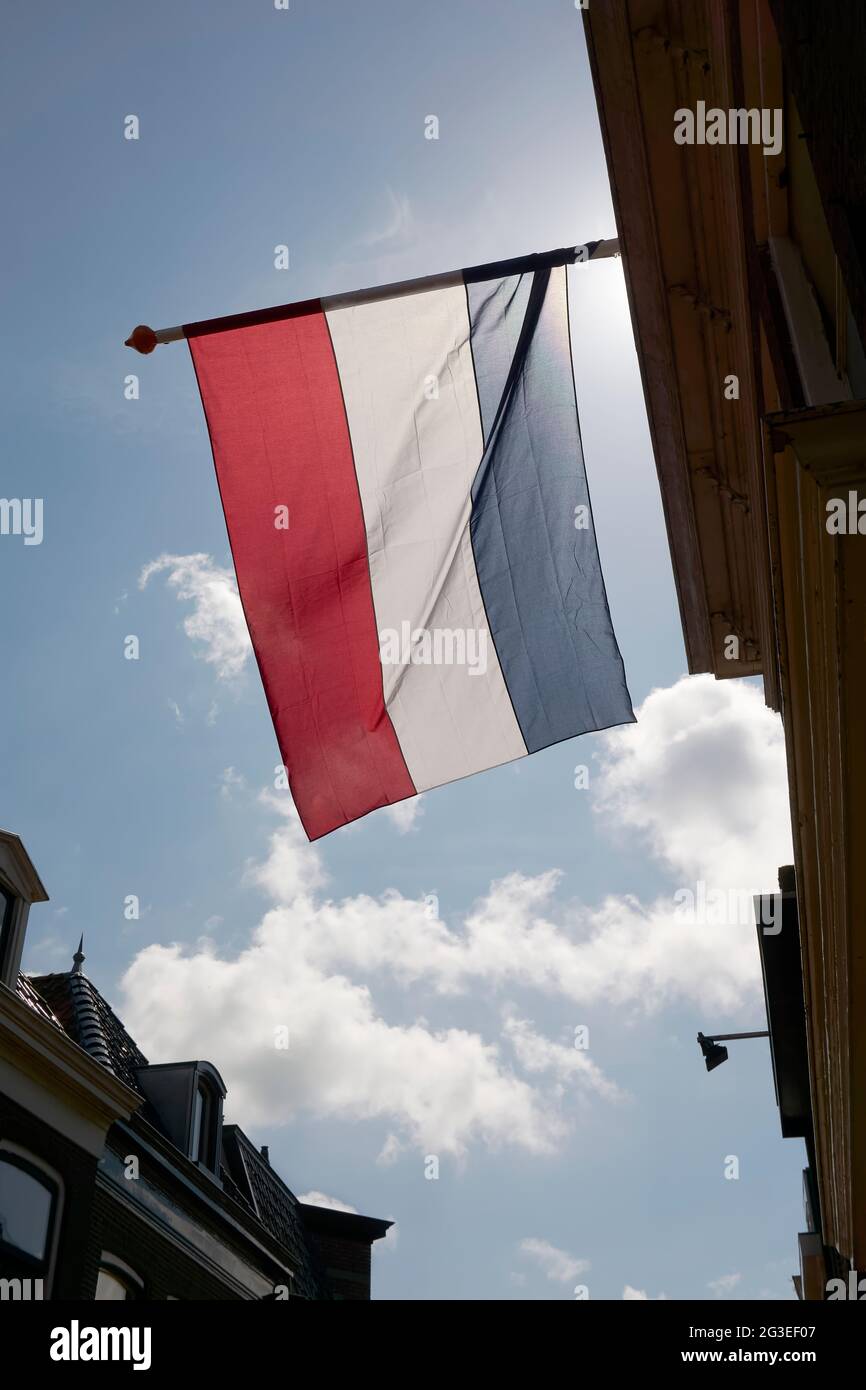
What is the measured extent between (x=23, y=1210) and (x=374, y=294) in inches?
433

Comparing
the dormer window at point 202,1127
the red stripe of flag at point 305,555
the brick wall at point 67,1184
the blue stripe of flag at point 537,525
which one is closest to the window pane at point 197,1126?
the dormer window at point 202,1127

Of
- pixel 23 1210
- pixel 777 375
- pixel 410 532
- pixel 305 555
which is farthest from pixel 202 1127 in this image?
pixel 777 375

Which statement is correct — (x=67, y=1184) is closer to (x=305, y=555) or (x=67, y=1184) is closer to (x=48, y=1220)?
(x=48, y=1220)

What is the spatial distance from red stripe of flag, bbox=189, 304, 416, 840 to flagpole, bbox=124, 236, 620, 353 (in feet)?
0.17

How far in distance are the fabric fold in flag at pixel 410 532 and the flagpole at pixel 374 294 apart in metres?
0.03

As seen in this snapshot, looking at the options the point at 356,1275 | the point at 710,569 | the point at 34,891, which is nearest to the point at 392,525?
the point at 710,569

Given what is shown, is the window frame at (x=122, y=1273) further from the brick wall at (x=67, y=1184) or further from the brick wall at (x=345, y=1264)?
the brick wall at (x=345, y=1264)

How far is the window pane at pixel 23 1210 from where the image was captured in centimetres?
1230

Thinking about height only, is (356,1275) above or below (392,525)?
below

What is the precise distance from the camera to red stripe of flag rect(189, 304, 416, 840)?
21.4 ft

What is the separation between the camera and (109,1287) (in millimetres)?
14281
